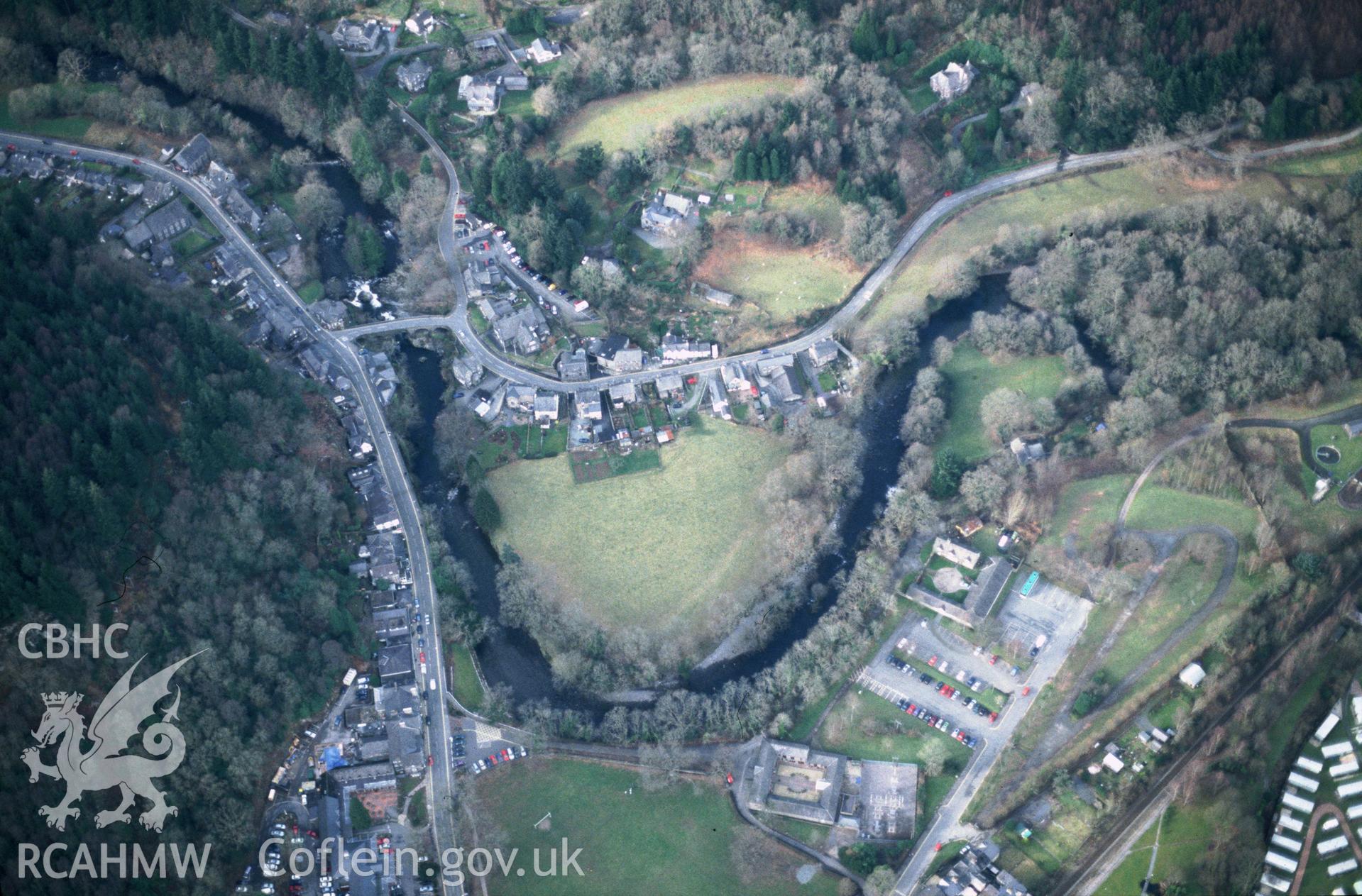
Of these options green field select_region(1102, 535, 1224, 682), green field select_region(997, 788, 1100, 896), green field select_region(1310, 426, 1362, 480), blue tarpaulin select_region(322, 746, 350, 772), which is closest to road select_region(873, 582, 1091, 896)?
green field select_region(997, 788, 1100, 896)

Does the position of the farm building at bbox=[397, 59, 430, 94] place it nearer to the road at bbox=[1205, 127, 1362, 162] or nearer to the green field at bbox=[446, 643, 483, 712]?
the green field at bbox=[446, 643, 483, 712]

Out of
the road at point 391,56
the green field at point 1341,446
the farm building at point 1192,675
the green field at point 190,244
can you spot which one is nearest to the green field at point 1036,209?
the green field at point 1341,446

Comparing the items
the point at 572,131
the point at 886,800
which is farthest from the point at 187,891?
the point at 572,131

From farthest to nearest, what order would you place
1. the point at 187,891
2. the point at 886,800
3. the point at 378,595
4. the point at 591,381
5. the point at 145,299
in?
the point at 591,381
the point at 145,299
the point at 378,595
the point at 886,800
the point at 187,891

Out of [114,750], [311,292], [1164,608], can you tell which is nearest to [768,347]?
[1164,608]

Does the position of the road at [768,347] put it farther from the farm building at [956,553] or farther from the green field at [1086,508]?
the green field at [1086,508]

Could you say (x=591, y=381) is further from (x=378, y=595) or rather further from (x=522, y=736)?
(x=522, y=736)
